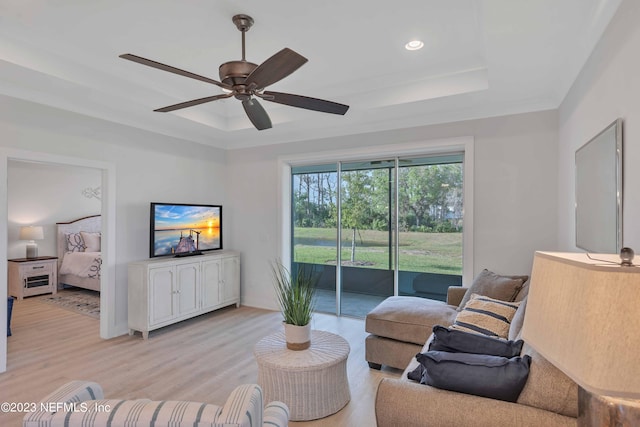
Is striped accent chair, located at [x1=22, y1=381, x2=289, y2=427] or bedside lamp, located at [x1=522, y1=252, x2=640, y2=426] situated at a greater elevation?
bedside lamp, located at [x1=522, y1=252, x2=640, y2=426]

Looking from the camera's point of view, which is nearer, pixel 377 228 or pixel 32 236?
pixel 377 228

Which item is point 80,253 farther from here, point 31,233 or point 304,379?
point 304,379

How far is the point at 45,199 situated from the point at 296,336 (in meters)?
6.33

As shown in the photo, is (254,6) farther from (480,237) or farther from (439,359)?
(480,237)

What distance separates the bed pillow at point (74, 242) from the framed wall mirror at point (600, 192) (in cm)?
762

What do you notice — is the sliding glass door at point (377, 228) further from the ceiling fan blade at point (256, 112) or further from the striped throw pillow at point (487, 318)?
the ceiling fan blade at point (256, 112)

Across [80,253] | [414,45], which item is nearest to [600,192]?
[414,45]

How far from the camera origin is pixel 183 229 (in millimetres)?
4559

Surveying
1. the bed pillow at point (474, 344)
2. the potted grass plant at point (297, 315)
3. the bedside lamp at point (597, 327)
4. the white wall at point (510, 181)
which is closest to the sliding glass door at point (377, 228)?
the white wall at point (510, 181)

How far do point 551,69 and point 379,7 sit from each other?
149 centimetres

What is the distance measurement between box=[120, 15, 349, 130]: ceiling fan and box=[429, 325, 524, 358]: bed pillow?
1.63 meters

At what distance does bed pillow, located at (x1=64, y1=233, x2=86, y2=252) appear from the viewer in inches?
255

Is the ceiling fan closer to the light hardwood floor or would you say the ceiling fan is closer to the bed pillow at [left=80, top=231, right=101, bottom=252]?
the light hardwood floor

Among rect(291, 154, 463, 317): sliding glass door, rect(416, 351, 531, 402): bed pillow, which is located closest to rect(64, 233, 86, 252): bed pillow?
rect(291, 154, 463, 317): sliding glass door
